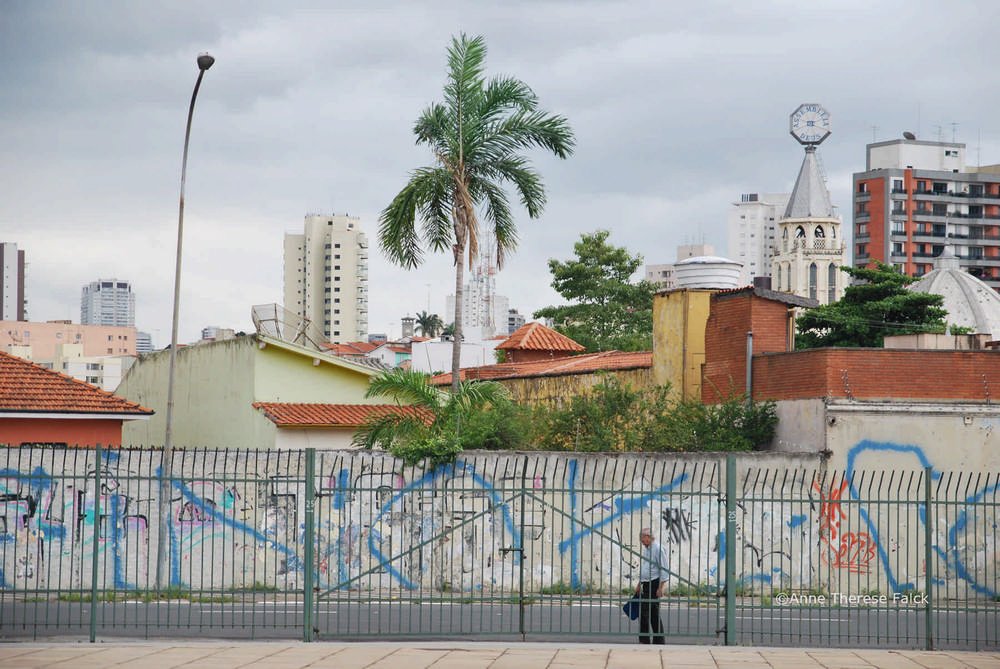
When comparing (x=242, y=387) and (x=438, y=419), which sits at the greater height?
(x=242, y=387)

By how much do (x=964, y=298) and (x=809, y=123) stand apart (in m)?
75.5

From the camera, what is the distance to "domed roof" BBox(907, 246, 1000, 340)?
82438 millimetres

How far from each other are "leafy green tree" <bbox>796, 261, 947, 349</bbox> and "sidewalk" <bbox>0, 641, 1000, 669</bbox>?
42577mm

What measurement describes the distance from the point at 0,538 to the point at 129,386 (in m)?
22.3

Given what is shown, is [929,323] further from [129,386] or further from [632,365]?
[129,386]

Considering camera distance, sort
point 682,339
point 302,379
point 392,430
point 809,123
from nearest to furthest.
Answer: point 392,430
point 682,339
point 302,379
point 809,123

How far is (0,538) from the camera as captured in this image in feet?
78.5

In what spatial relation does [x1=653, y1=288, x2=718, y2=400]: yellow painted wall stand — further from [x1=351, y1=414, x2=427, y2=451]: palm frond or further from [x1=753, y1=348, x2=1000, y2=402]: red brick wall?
[x1=351, y1=414, x2=427, y2=451]: palm frond

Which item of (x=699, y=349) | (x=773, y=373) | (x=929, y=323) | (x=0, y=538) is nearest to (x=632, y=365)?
(x=699, y=349)

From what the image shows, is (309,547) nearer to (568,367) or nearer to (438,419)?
(438,419)

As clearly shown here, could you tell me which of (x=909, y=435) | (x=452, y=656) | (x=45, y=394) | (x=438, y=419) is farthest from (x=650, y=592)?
(x=45, y=394)

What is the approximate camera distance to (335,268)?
644 ft

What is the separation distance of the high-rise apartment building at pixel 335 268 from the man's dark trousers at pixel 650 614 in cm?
17769

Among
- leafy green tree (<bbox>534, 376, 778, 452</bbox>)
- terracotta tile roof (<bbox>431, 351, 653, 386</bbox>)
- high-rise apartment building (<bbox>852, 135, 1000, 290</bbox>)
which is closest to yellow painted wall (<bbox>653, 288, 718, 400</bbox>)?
terracotta tile roof (<bbox>431, 351, 653, 386</bbox>)
